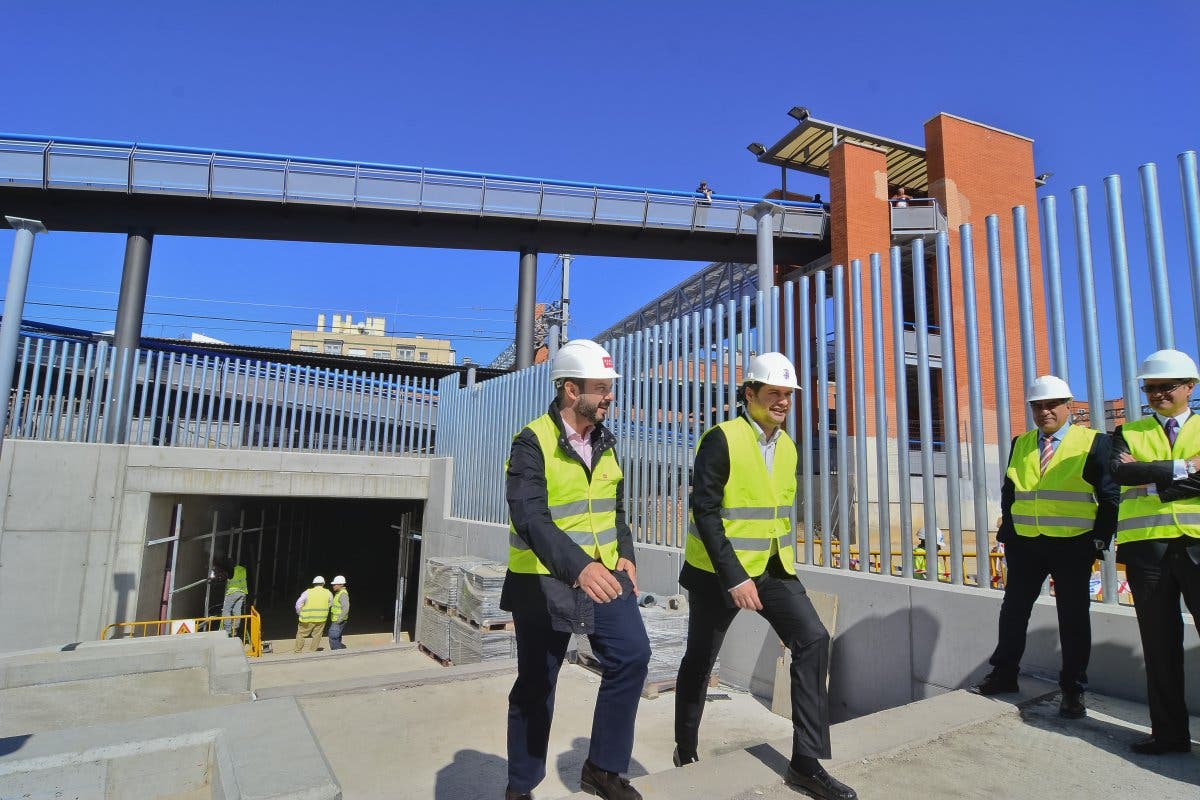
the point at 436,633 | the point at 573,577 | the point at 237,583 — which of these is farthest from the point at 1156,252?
the point at 237,583

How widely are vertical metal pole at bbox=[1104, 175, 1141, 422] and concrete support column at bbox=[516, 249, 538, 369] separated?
15.6 m

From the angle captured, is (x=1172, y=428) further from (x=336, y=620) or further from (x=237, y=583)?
(x=237, y=583)

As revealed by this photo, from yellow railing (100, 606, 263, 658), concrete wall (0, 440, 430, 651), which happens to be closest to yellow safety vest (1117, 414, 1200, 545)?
yellow railing (100, 606, 263, 658)

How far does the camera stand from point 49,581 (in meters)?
11.4

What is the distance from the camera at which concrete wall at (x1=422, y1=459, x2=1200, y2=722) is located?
3.68m

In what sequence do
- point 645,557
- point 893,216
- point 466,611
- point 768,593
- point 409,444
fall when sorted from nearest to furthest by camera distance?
point 768,593 → point 645,557 → point 466,611 → point 409,444 → point 893,216

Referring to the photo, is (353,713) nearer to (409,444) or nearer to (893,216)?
(409,444)

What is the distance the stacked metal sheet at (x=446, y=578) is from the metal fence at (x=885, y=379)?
9.67 feet

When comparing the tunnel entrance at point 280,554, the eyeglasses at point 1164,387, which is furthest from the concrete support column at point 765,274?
the tunnel entrance at point 280,554

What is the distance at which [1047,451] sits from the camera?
3775 mm

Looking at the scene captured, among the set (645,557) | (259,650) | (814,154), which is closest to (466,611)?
(645,557)

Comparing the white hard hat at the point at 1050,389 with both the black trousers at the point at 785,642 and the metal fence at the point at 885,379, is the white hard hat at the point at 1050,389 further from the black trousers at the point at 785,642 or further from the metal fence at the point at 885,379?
the black trousers at the point at 785,642

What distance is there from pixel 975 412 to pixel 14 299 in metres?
6.66

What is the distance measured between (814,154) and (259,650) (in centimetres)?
2167
